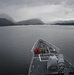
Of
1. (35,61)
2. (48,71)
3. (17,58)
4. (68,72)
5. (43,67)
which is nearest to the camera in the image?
(68,72)

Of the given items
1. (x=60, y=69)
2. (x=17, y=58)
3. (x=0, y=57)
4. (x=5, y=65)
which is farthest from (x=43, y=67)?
(x=0, y=57)

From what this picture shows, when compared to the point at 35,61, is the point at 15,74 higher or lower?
lower

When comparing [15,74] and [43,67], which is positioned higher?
[43,67]

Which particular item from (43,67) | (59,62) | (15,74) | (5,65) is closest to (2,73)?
(15,74)

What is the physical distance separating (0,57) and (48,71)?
24.0m

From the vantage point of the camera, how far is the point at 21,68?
133 ft

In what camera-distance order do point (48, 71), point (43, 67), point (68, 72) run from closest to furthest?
point (68, 72) → point (48, 71) → point (43, 67)

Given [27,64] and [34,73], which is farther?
[27,64]

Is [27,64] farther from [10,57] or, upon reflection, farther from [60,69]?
[60,69]

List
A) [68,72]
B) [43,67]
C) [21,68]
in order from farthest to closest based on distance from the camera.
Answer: [21,68] → [43,67] → [68,72]

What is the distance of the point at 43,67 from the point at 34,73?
3.09 metres

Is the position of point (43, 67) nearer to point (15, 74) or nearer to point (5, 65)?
point (15, 74)

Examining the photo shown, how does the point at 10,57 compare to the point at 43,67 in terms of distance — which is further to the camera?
the point at 10,57

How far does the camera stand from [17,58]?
162 ft
